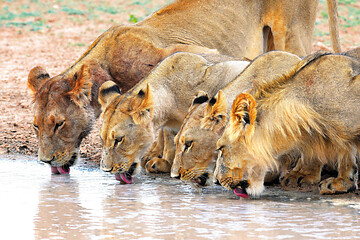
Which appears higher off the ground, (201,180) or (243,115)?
(243,115)

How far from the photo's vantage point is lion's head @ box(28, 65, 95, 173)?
6941 mm

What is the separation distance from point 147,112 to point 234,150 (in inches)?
51.6

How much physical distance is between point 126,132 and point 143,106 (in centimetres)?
28

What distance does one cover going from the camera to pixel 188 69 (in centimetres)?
687

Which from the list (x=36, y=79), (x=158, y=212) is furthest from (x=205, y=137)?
(x=36, y=79)

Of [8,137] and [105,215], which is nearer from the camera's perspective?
[105,215]

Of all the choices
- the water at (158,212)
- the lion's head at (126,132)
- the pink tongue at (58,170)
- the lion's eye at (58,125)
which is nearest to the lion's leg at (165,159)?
the water at (158,212)

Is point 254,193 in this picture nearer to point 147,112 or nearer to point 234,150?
point 234,150

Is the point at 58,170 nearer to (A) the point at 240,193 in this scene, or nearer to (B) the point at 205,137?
(B) the point at 205,137

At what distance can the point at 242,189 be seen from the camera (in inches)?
216

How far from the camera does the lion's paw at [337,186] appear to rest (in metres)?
5.66

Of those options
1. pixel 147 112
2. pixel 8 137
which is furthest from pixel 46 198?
pixel 8 137

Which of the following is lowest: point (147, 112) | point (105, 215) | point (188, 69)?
point (105, 215)

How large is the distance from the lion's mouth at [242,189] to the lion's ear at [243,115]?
0.35 meters
